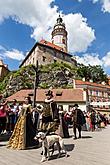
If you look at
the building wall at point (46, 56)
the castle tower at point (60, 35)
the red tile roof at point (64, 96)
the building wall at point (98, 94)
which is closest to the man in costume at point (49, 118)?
the red tile roof at point (64, 96)

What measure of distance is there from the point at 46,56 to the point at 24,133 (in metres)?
64.9

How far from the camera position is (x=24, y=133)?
7.42 metres

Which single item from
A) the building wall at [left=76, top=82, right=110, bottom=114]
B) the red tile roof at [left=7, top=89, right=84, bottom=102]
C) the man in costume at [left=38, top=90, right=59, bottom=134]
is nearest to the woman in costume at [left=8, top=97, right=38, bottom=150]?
the man in costume at [left=38, top=90, right=59, bottom=134]

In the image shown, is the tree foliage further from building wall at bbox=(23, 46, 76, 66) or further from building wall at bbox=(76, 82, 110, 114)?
building wall at bbox=(76, 82, 110, 114)

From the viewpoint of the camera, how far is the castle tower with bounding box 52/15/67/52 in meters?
84.2

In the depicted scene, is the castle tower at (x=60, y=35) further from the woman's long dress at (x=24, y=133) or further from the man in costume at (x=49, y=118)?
the man in costume at (x=49, y=118)

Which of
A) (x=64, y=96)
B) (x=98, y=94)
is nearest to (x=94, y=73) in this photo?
(x=98, y=94)

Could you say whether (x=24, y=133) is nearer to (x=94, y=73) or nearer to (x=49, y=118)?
(x=49, y=118)

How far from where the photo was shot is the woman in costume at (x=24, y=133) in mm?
7441

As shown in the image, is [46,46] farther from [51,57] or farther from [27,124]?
[27,124]

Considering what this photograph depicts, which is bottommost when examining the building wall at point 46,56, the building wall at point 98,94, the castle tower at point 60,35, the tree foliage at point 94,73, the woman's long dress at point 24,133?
the woman's long dress at point 24,133

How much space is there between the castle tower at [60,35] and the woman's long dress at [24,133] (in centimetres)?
7701

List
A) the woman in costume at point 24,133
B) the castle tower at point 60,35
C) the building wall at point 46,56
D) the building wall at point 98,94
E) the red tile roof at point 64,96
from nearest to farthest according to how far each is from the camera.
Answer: the woman in costume at point 24,133, the red tile roof at point 64,96, the building wall at point 98,94, the building wall at point 46,56, the castle tower at point 60,35

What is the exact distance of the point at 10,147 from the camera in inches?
302
